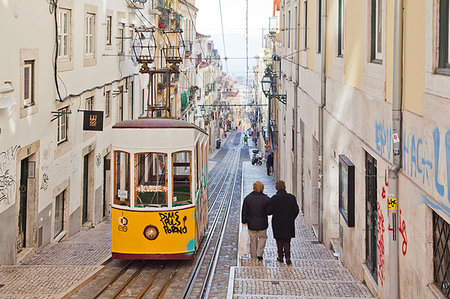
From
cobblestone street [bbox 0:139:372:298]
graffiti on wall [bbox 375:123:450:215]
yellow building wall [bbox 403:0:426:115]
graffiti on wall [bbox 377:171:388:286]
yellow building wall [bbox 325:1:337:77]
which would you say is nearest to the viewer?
graffiti on wall [bbox 375:123:450:215]

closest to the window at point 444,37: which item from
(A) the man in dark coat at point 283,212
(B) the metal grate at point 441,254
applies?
(B) the metal grate at point 441,254

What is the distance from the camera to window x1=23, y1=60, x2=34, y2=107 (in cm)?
1151

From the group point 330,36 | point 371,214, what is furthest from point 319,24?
point 371,214

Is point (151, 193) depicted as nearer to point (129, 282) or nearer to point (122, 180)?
point (122, 180)

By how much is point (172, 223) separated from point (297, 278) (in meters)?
2.47

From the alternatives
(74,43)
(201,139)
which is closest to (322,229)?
(201,139)

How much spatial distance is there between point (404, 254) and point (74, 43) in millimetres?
10936

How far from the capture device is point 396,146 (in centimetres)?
687

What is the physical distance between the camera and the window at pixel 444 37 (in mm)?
5480

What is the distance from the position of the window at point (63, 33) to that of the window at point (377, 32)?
7.86 metres

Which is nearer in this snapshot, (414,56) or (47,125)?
(414,56)

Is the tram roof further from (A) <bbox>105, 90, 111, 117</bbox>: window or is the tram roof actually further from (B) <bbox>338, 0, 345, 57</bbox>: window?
(A) <bbox>105, 90, 111, 117</bbox>: window

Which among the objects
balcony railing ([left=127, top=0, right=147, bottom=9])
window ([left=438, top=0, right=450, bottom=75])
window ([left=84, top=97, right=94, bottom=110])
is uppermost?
balcony railing ([left=127, top=0, right=147, bottom=9])

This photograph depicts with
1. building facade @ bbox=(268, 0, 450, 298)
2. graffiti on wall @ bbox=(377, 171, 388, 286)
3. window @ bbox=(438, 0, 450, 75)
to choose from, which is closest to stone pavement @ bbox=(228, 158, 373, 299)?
building facade @ bbox=(268, 0, 450, 298)
